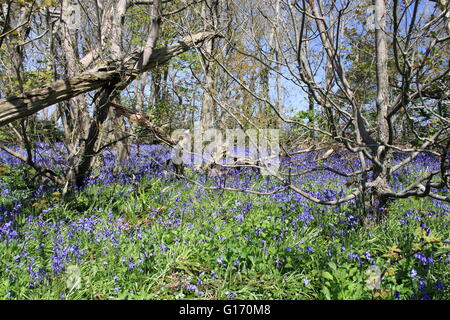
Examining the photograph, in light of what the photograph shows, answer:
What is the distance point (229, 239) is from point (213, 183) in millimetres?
2734

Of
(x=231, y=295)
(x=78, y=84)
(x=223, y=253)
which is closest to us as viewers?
(x=231, y=295)

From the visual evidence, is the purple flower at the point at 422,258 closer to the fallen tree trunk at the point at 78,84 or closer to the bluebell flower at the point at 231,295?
the bluebell flower at the point at 231,295

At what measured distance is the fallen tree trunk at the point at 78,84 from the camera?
148 inches

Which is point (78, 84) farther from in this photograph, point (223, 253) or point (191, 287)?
point (191, 287)

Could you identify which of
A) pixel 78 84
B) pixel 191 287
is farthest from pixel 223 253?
pixel 78 84

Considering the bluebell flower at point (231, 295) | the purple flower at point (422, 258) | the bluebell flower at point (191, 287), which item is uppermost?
the purple flower at point (422, 258)

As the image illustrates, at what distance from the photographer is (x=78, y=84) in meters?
4.21

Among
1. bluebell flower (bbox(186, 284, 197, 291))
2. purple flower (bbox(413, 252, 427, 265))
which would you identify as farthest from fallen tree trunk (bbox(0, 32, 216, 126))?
purple flower (bbox(413, 252, 427, 265))

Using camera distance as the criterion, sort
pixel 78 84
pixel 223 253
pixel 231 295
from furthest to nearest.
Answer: pixel 78 84
pixel 223 253
pixel 231 295

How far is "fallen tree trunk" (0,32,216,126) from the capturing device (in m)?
3.75

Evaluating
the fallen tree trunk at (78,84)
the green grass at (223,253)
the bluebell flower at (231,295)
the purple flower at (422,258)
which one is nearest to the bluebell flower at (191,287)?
the green grass at (223,253)

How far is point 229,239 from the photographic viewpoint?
326 centimetres

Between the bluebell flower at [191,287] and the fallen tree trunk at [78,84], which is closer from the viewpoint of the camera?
the bluebell flower at [191,287]

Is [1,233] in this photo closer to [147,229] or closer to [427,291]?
[147,229]
